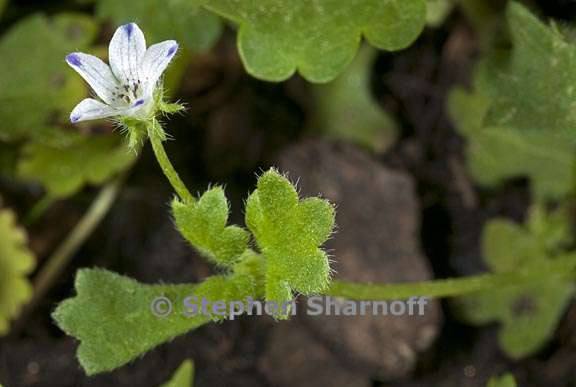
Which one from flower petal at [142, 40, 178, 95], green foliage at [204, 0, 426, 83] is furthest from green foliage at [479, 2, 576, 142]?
flower petal at [142, 40, 178, 95]

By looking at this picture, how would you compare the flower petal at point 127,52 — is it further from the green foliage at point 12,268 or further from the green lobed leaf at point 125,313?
the green foliage at point 12,268

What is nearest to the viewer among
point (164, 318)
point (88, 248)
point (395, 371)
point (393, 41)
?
point (164, 318)

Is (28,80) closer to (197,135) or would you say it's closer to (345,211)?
(197,135)

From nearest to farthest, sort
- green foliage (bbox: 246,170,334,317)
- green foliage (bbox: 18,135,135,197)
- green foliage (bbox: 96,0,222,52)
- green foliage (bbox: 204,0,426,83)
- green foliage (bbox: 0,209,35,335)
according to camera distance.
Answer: green foliage (bbox: 246,170,334,317), green foliage (bbox: 204,0,426,83), green foliage (bbox: 96,0,222,52), green foliage (bbox: 0,209,35,335), green foliage (bbox: 18,135,135,197)

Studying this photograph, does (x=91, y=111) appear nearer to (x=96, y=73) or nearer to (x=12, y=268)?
(x=96, y=73)

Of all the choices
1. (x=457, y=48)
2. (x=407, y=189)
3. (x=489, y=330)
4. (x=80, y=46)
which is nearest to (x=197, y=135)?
(x=80, y=46)

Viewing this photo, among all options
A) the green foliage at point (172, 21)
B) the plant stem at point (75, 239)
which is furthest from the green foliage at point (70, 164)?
the green foliage at point (172, 21)

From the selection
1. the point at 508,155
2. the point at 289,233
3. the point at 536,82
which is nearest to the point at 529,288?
the point at 508,155

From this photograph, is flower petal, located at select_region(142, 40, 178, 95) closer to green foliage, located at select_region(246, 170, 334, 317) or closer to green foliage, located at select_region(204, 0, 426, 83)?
green foliage, located at select_region(246, 170, 334, 317)
